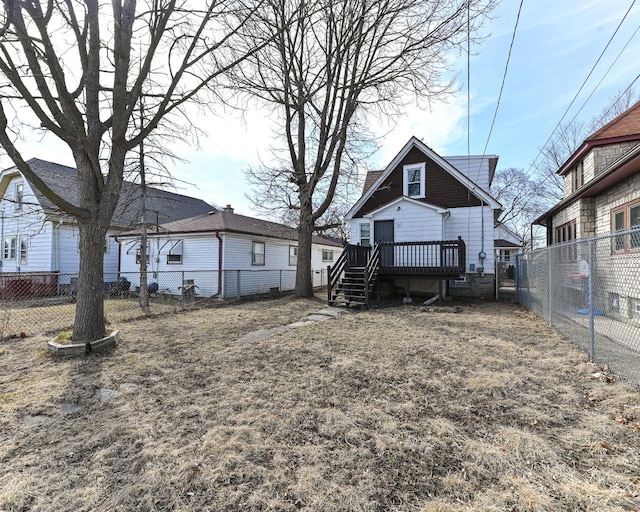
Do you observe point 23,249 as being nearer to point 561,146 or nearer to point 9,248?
point 9,248

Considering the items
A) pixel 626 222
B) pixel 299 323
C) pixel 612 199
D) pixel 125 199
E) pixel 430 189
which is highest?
pixel 430 189

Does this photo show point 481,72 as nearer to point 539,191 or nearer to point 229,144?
point 229,144

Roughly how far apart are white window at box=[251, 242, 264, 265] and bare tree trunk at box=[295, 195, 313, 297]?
2739mm

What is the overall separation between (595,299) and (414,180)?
954cm

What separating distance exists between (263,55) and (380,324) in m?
10.8

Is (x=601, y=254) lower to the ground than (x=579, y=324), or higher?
higher

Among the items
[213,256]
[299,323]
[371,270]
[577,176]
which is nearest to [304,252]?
[371,270]

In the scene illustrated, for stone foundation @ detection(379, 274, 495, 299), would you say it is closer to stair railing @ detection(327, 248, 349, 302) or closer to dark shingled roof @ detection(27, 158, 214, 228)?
stair railing @ detection(327, 248, 349, 302)

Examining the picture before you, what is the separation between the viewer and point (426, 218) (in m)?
12.6

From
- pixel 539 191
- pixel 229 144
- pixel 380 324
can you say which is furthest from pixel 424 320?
pixel 539 191

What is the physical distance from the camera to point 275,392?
3.55 metres

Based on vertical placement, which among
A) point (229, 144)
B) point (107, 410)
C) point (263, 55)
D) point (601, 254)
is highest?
point (263, 55)

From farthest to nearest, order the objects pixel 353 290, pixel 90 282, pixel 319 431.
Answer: pixel 353 290 → pixel 90 282 → pixel 319 431

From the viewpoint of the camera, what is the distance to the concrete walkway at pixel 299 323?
6186 mm
